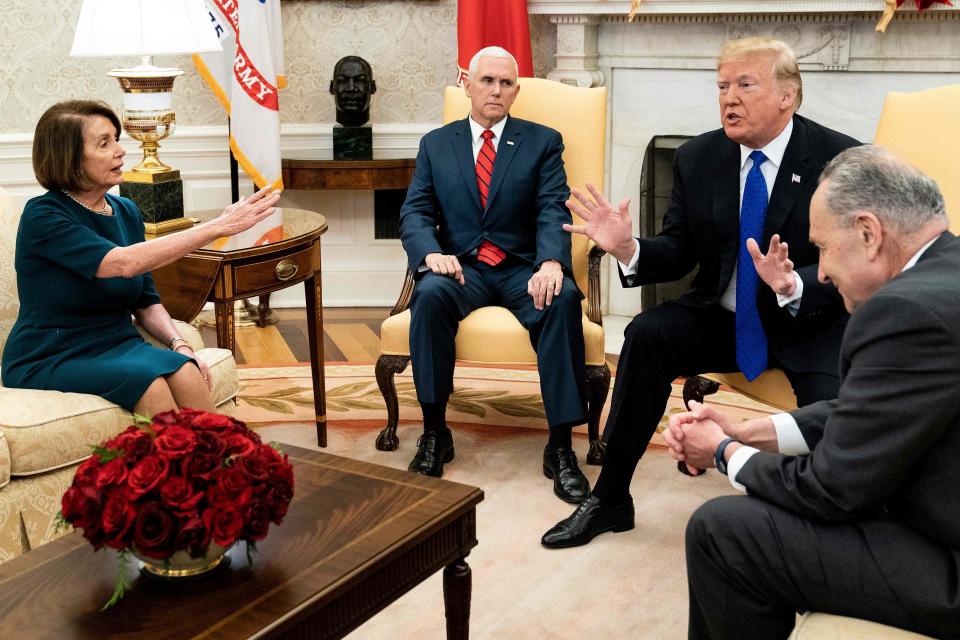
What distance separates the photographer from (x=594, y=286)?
362 cm

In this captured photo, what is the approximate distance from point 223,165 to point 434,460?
7.80 ft

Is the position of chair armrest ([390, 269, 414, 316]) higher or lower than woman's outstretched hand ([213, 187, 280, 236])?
lower

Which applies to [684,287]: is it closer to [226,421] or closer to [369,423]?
[369,423]

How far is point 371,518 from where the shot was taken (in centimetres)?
211

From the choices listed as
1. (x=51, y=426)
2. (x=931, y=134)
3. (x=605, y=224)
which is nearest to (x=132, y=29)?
(x=51, y=426)

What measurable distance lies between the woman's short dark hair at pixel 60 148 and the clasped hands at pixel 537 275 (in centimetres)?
115

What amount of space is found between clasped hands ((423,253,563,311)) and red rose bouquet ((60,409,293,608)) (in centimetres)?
171

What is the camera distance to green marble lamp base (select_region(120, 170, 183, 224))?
3.55 meters

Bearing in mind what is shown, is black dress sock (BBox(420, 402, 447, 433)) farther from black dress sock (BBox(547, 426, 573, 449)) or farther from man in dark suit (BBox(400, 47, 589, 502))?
black dress sock (BBox(547, 426, 573, 449))

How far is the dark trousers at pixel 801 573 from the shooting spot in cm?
169

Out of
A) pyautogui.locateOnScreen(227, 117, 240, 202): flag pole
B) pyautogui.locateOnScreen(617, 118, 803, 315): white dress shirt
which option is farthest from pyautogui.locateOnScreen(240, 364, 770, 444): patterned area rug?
pyautogui.locateOnScreen(227, 117, 240, 202): flag pole

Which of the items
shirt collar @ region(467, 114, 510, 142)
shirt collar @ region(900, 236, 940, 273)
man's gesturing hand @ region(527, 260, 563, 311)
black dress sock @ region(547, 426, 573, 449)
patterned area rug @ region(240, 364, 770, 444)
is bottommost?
patterned area rug @ region(240, 364, 770, 444)

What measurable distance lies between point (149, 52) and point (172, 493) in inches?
78.6

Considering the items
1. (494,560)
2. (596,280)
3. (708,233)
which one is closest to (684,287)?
(596,280)
